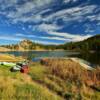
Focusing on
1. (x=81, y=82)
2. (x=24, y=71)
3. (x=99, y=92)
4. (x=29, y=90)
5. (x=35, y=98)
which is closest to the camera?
(x=35, y=98)

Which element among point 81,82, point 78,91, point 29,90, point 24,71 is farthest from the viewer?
point 24,71

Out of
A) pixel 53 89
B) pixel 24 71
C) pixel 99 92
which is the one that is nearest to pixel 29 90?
pixel 53 89

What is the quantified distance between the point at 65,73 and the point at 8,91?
1250cm

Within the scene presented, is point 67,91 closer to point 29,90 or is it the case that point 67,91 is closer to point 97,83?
point 29,90

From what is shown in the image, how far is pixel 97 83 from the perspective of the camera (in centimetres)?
2283

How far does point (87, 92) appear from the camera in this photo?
59.9ft

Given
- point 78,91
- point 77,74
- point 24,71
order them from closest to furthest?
point 78,91 → point 77,74 → point 24,71

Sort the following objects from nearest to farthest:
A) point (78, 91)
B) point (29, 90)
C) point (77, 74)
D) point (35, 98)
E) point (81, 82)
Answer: point (35, 98), point (29, 90), point (78, 91), point (81, 82), point (77, 74)

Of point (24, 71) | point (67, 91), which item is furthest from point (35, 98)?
point (24, 71)

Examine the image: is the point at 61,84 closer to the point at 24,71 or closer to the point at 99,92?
the point at 99,92

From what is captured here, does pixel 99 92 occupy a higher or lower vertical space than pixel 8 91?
lower

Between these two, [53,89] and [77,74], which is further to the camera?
[77,74]

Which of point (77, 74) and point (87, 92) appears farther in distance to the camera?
point (77, 74)

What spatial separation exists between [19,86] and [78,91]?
4.81m
